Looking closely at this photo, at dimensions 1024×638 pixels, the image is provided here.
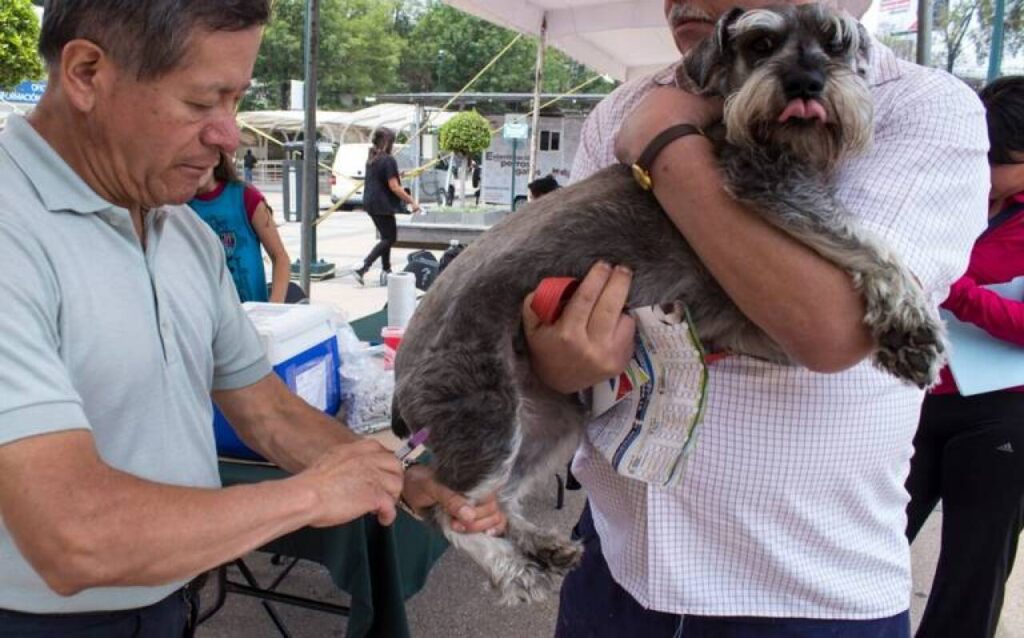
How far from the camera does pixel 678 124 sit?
1442 millimetres

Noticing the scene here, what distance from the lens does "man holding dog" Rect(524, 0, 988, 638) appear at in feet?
4.25

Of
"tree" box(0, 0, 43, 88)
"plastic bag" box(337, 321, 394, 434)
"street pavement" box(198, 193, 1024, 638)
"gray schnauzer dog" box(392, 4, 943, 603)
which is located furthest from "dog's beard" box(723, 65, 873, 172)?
"tree" box(0, 0, 43, 88)

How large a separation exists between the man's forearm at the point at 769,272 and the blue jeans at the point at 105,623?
1.42m

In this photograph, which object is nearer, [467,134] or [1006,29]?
[1006,29]

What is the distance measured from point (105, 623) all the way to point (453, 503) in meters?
0.79


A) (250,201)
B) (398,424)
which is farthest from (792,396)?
(250,201)

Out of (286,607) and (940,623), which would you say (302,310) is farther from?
Answer: (940,623)

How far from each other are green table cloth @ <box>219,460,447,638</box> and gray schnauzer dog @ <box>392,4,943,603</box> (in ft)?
2.42

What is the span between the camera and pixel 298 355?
2.88 metres

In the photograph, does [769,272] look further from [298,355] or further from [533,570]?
[298,355]

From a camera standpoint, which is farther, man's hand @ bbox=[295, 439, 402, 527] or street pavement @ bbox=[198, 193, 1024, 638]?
street pavement @ bbox=[198, 193, 1024, 638]

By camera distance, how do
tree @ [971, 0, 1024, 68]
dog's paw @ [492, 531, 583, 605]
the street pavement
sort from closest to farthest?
1. dog's paw @ [492, 531, 583, 605]
2. the street pavement
3. tree @ [971, 0, 1024, 68]

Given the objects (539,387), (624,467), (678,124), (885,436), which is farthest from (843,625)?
(678,124)

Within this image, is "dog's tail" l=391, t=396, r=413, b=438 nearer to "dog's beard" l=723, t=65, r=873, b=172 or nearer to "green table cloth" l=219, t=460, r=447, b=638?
"green table cloth" l=219, t=460, r=447, b=638
